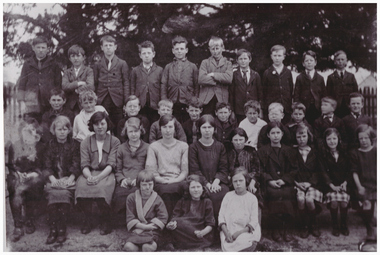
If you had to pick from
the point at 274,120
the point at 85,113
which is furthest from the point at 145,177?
the point at 274,120

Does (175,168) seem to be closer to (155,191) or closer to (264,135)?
(155,191)

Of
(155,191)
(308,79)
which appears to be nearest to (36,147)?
(155,191)

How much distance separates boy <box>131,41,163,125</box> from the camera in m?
5.83

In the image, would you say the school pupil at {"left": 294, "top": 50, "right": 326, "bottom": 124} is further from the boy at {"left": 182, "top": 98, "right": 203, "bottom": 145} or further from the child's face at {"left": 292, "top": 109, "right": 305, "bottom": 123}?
the boy at {"left": 182, "top": 98, "right": 203, "bottom": 145}

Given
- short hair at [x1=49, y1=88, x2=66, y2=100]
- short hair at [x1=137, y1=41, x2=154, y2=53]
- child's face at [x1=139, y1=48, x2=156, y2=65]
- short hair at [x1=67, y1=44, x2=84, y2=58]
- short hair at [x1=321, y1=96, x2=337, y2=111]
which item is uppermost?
short hair at [x1=137, y1=41, x2=154, y2=53]

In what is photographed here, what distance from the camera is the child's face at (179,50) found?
585cm

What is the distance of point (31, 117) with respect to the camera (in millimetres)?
5824

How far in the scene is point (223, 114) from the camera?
19.1ft

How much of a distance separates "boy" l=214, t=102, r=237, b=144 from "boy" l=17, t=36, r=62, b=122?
6.91 ft

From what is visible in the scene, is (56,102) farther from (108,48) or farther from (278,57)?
(278,57)

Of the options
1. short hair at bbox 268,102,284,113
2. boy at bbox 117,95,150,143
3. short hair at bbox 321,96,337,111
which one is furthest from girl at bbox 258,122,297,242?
boy at bbox 117,95,150,143

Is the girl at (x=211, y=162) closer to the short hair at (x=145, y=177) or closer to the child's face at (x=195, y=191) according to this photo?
the child's face at (x=195, y=191)

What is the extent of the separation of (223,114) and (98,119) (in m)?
1.60

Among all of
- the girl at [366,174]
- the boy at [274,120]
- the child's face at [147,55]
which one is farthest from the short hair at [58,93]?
the girl at [366,174]
